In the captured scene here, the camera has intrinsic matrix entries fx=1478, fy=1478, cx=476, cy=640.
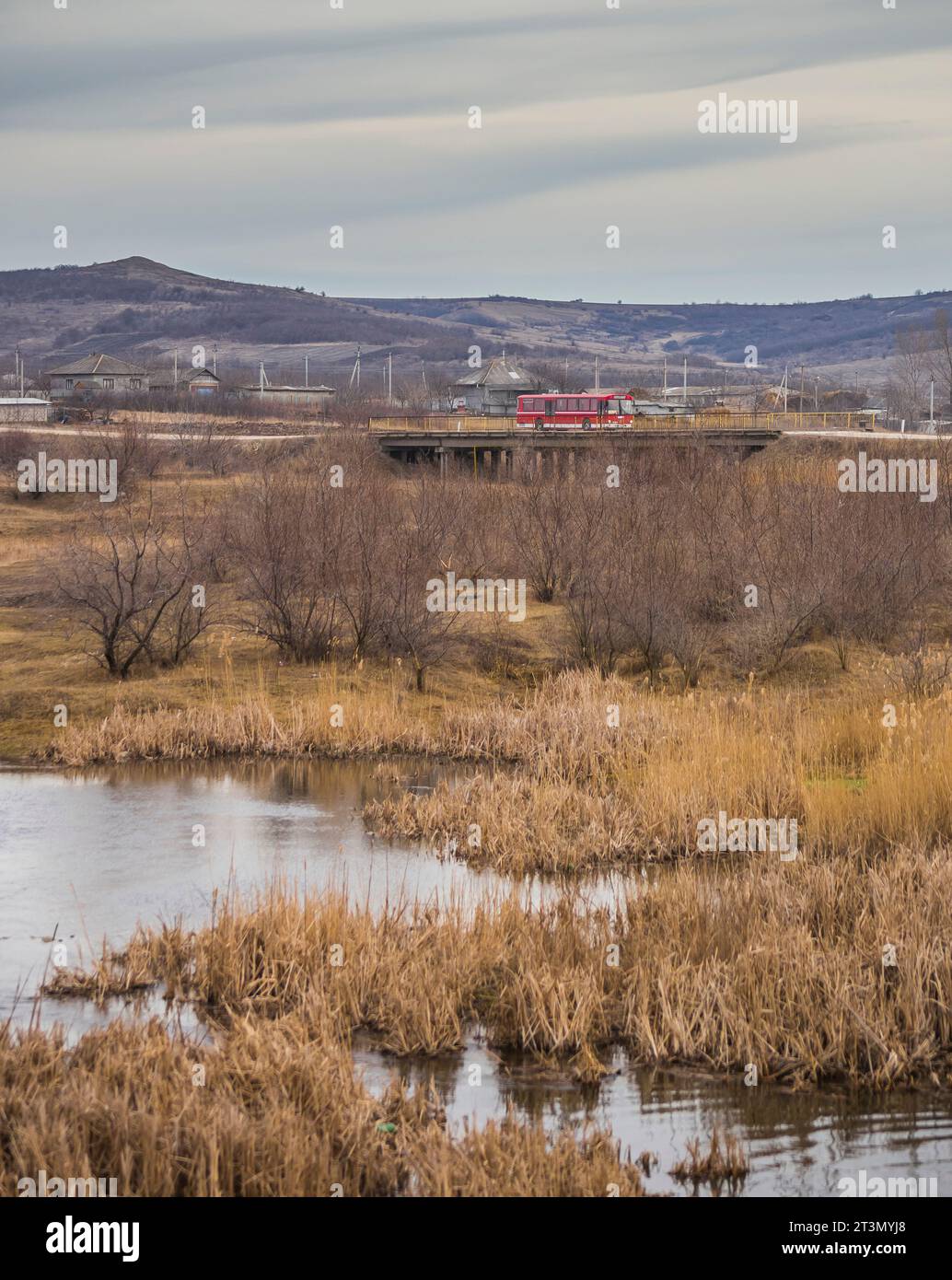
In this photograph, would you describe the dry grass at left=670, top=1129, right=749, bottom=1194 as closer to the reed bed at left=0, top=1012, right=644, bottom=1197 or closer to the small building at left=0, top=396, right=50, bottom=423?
the reed bed at left=0, top=1012, right=644, bottom=1197

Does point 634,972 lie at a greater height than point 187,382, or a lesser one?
lesser

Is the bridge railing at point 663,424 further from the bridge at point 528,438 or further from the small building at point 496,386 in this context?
the small building at point 496,386

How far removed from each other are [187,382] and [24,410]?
1526 inches

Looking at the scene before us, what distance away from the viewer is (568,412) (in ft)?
210

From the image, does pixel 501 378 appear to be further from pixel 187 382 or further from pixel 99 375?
pixel 99 375

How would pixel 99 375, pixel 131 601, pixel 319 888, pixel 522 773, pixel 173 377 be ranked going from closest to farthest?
pixel 319 888 < pixel 522 773 < pixel 131 601 < pixel 99 375 < pixel 173 377

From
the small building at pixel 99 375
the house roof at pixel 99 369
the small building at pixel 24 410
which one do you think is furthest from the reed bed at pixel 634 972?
the house roof at pixel 99 369

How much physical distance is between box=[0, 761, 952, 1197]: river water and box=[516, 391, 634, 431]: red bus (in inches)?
1597

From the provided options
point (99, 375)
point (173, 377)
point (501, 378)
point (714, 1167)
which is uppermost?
point (173, 377)

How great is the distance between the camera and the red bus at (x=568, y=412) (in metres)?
59.1

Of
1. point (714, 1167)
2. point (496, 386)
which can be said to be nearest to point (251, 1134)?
point (714, 1167)

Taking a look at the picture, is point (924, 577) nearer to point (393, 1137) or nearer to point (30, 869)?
point (30, 869)

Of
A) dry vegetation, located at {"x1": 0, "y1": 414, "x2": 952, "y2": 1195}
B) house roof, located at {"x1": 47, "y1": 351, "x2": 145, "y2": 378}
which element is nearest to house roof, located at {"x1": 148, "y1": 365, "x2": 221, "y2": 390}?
house roof, located at {"x1": 47, "y1": 351, "x2": 145, "y2": 378}

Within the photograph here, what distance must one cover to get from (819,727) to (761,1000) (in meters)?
7.16
